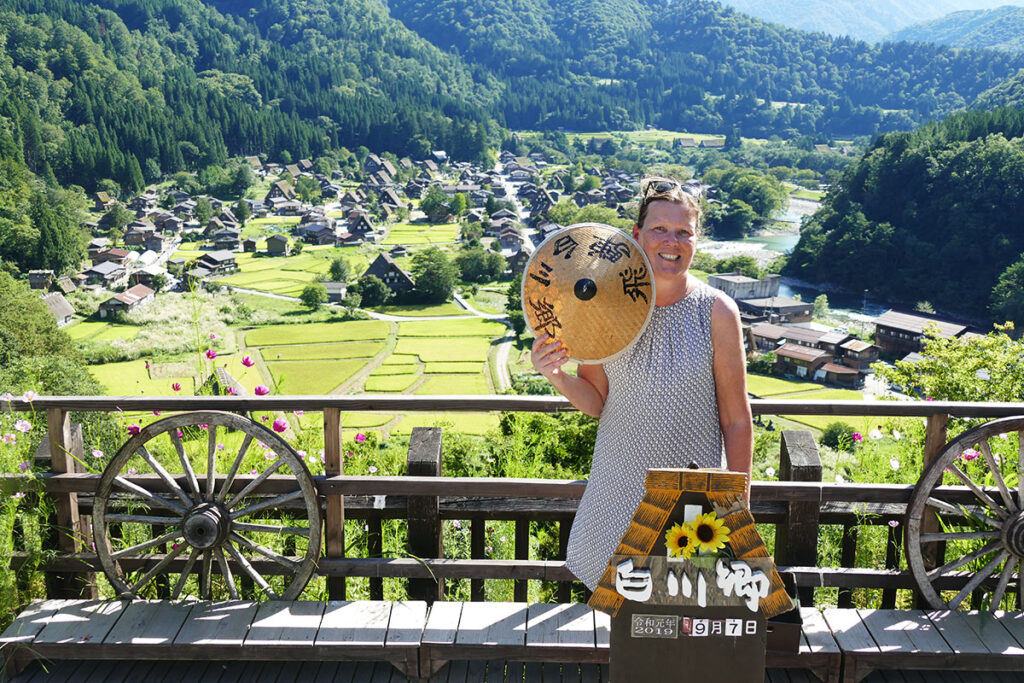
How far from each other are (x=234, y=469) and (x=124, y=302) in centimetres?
4346

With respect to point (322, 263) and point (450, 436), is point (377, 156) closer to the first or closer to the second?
point (322, 263)

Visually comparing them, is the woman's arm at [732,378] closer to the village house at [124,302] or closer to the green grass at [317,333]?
the green grass at [317,333]

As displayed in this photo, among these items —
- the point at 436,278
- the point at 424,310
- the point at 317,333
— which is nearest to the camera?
the point at 317,333

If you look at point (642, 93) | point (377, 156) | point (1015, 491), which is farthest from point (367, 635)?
point (642, 93)

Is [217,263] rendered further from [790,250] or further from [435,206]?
[790,250]

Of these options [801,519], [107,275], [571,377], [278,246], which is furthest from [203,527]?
[278,246]

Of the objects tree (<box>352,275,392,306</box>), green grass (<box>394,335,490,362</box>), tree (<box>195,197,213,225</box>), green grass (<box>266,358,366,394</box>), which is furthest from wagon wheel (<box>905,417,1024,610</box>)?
tree (<box>195,197,213,225</box>)

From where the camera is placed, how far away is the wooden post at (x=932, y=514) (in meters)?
2.53

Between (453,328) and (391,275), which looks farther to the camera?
(391,275)

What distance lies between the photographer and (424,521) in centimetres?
261

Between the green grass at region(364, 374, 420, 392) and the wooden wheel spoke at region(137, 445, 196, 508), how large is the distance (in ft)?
90.0

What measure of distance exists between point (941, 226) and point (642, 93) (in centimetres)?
10771

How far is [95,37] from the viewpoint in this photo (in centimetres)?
11469

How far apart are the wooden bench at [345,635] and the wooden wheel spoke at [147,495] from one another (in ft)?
0.97
